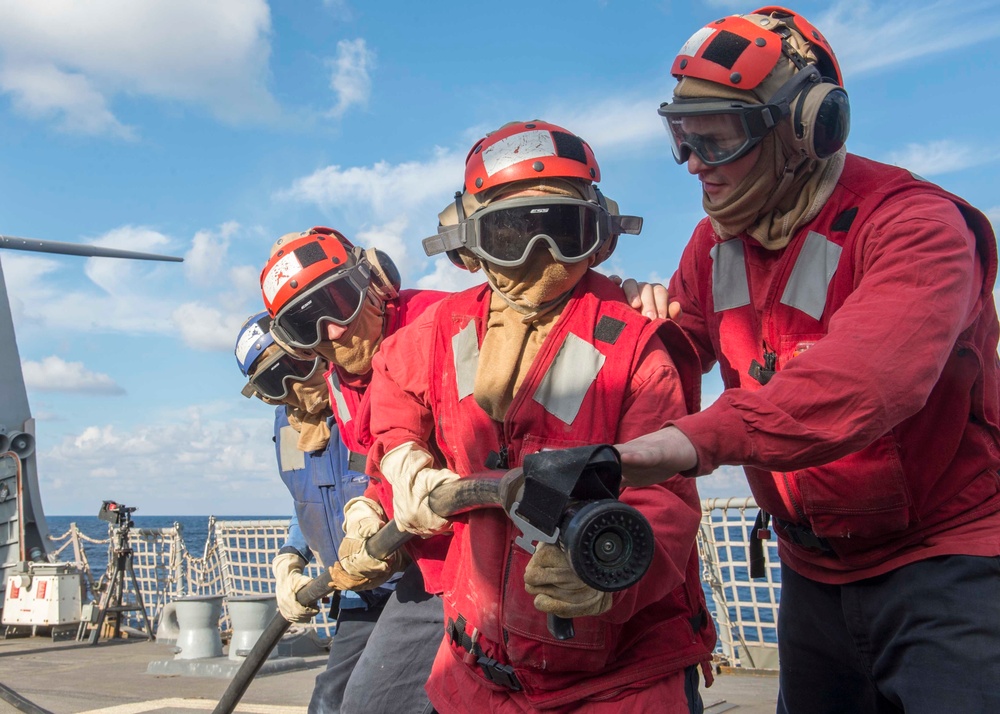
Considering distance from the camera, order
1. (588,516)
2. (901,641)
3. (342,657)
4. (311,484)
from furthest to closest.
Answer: (311,484), (342,657), (901,641), (588,516)

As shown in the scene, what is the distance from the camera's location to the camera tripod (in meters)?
11.1

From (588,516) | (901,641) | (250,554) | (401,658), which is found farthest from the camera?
(250,554)

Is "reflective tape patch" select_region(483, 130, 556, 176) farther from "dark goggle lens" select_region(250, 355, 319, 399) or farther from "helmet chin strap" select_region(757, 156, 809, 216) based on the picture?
"dark goggle lens" select_region(250, 355, 319, 399)

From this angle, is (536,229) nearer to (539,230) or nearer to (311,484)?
(539,230)

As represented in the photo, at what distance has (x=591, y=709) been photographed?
2.18 meters

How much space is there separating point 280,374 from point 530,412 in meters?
2.30

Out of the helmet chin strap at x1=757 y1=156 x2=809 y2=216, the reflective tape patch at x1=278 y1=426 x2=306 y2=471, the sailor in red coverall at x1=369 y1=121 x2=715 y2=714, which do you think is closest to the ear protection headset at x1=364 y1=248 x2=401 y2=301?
the reflective tape patch at x1=278 y1=426 x2=306 y2=471

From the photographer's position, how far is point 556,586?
1.82m

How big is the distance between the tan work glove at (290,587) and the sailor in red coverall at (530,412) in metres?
1.37

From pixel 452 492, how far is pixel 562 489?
703mm

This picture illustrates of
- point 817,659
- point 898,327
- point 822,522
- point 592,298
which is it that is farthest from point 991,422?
point 592,298

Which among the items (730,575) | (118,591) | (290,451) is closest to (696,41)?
(290,451)

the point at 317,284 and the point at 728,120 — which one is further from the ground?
the point at 317,284

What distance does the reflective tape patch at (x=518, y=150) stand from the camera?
2.51 metres
